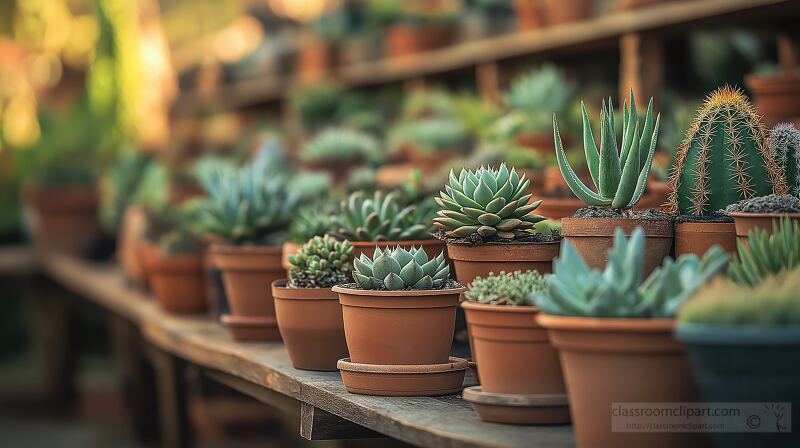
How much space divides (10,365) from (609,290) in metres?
8.94

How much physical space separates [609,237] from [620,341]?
579 mm

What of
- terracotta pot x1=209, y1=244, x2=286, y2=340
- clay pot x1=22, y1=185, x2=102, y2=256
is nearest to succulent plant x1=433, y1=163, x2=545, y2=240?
terracotta pot x1=209, y1=244, x2=286, y2=340

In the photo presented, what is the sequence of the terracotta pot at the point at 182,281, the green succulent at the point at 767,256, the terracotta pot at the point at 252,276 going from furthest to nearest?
the terracotta pot at the point at 182,281 < the terracotta pot at the point at 252,276 < the green succulent at the point at 767,256

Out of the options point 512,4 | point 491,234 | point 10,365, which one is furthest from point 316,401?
point 10,365

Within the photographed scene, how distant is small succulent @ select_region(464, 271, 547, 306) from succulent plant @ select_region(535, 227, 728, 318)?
254 millimetres

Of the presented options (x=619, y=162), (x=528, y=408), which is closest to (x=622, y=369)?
(x=528, y=408)

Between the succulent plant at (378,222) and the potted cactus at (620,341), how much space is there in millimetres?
1200

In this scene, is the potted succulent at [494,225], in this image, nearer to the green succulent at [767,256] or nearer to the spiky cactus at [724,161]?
the spiky cactus at [724,161]

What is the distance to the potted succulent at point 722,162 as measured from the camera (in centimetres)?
264

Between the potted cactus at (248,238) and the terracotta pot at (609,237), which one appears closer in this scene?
the terracotta pot at (609,237)

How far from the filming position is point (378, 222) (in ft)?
10.8

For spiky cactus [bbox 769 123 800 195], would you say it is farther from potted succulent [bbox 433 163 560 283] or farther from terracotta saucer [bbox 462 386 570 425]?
terracotta saucer [bbox 462 386 570 425]

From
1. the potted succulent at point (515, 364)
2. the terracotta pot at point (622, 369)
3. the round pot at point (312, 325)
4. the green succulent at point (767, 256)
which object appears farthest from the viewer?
the round pot at point (312, 325)

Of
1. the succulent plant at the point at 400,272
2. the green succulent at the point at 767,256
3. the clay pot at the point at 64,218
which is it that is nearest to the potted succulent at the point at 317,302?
the succulent plant at the point at 400,272
